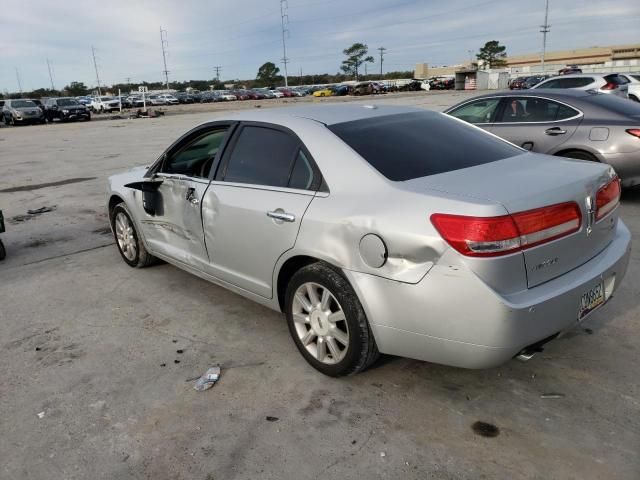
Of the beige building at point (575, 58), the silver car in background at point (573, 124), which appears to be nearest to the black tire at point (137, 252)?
the silver car in background at point (573, 124)

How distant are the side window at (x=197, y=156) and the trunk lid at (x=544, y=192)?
1.92 meters

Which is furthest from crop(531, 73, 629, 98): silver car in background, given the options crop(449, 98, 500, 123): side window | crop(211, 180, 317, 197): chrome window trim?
crop(211, 180, 317, 197): chrome window trim

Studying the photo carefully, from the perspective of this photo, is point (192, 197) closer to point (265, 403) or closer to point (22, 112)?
point (265, 403)

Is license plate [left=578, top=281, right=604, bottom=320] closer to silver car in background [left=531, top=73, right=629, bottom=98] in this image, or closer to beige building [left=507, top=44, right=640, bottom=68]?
silver car in background [left=531, top=73, right=629, bottom=98]

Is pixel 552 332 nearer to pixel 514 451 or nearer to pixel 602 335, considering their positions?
pixel 514 451

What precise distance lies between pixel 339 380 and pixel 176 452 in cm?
102

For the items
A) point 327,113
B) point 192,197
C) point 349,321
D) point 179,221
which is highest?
point 327,113

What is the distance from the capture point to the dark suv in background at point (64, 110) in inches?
1366

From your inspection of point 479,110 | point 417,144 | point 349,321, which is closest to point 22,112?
point 479,110

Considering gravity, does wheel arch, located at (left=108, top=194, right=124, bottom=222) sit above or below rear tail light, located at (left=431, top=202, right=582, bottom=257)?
below

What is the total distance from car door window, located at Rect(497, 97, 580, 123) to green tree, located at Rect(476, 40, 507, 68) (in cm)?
10946

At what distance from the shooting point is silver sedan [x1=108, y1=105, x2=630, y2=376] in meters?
2.49

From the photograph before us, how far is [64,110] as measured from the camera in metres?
34.5

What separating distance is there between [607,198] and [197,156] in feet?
10.0
